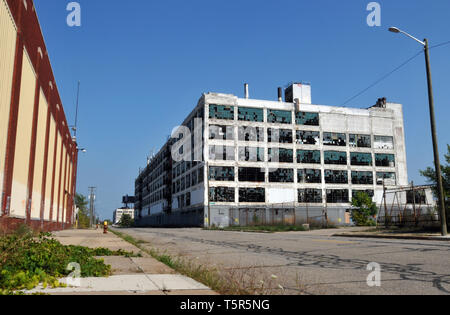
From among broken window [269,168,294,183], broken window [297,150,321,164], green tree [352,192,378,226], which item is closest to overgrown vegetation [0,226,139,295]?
green tree [352,192,378,226]

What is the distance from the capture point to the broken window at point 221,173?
58.8m

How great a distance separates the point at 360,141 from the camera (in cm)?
6712

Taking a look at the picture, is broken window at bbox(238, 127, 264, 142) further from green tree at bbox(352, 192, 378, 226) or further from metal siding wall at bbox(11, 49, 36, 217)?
metal siding wall at bbox(11, 49, 36, 217)

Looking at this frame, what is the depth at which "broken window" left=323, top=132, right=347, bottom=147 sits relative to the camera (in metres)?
65.6

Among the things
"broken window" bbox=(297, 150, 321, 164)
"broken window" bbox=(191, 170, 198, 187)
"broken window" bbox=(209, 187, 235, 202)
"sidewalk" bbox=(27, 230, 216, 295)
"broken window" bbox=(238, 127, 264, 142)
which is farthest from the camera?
"broken window" bbox=(191, 170, 198, 187)

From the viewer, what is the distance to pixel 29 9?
18922 mm

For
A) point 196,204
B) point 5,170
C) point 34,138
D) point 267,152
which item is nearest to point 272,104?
point 267,152

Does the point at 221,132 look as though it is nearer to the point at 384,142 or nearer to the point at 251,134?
the point at 251,134

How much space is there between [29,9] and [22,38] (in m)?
2.04

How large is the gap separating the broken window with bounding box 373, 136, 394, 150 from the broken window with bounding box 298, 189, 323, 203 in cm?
1405

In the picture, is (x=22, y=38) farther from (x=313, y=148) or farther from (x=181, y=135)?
(x=181, y=135)

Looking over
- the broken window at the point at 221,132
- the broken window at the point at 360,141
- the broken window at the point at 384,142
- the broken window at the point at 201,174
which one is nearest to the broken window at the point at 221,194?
the broken window at the point at 201,174

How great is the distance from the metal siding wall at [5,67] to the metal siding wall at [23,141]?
2234 millimetres

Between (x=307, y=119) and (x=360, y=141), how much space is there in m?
10.3
